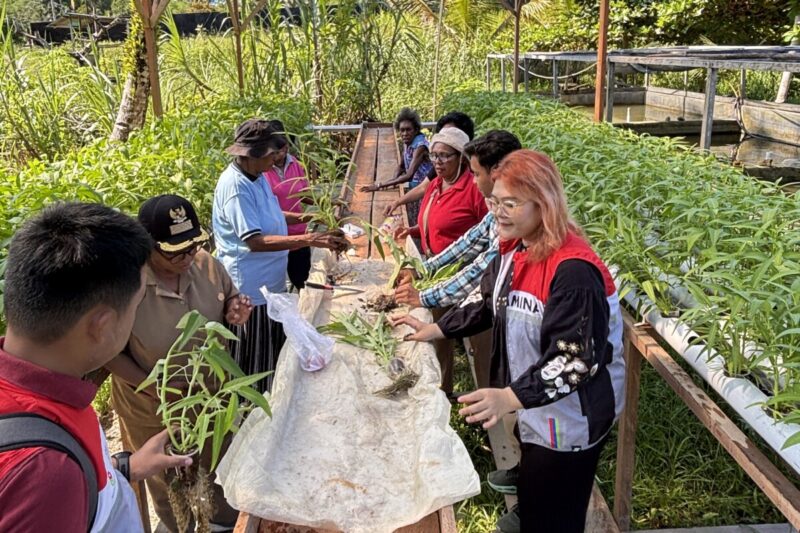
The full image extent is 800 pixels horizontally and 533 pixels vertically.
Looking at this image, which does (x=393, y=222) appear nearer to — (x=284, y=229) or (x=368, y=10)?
(x=284, y=229)

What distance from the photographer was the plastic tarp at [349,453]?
179 cm

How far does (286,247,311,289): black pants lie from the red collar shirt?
88 centimetres

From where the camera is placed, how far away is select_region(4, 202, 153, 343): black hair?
3.81ft

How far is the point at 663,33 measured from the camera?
1501 cm

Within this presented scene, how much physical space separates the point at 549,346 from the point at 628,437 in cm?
101

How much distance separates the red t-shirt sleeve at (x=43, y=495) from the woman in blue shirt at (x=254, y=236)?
2.05 metres

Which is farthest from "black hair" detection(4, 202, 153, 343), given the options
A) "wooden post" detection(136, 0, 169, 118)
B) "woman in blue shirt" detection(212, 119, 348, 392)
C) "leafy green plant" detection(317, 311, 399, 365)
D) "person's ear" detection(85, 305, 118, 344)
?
"wooden post" detection(136, 0, 169, 118)

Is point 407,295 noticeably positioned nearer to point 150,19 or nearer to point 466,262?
point 466,262

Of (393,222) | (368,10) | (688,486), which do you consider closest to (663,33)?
(368,10)

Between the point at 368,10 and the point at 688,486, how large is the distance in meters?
9.38

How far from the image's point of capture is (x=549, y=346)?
189cm

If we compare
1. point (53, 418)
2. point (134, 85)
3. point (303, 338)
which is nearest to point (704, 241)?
point (303, 338)

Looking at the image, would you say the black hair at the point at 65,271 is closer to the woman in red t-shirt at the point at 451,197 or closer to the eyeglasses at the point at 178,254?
the eyeglasses at the point at 178,254

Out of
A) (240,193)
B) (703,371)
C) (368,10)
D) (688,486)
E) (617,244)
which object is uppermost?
(368,10)
